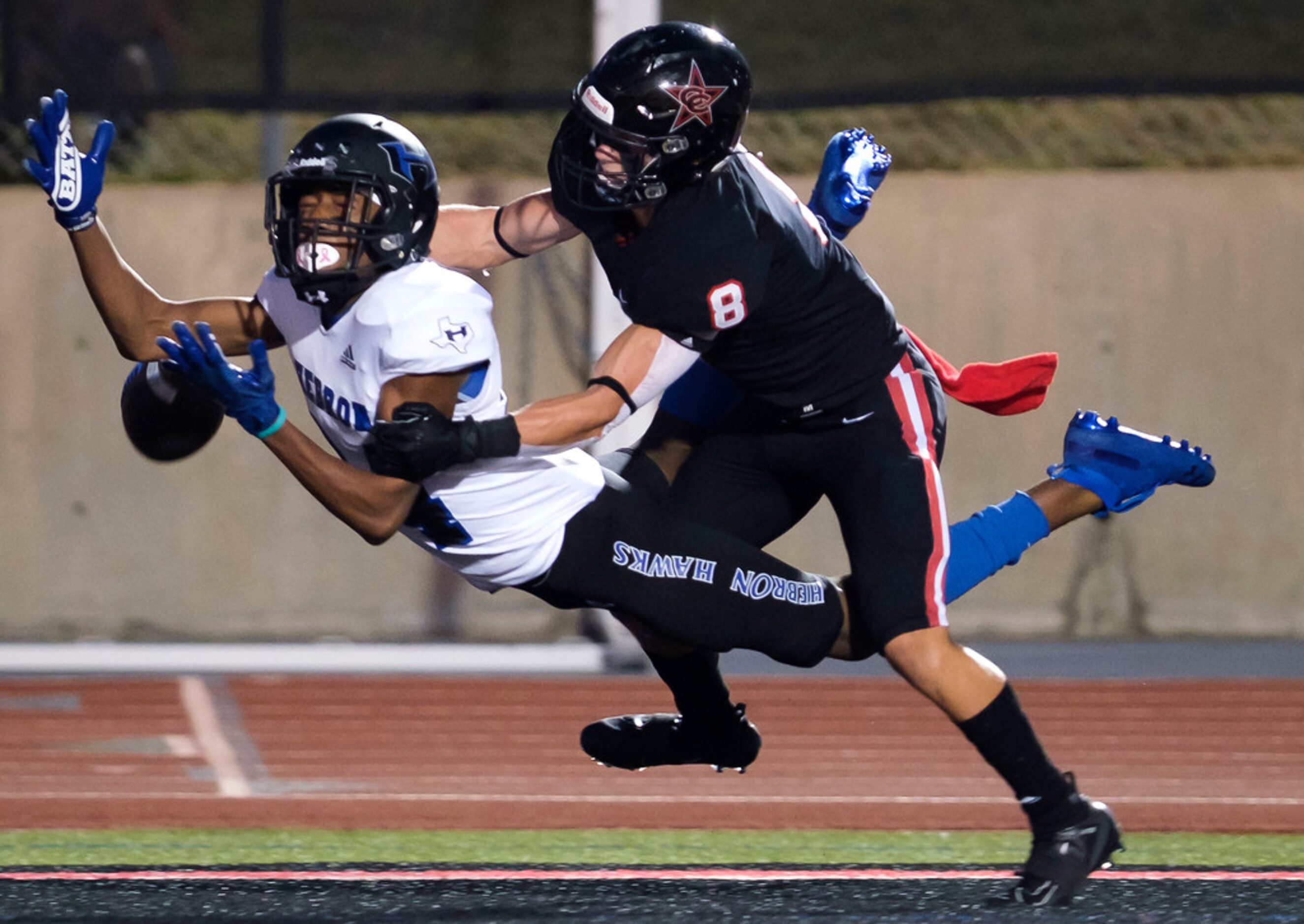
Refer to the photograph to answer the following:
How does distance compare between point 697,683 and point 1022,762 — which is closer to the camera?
point 1022,762

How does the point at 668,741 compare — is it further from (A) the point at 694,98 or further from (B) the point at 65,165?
(B) the point at 65,165

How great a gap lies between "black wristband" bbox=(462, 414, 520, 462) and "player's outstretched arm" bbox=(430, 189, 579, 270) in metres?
0.62

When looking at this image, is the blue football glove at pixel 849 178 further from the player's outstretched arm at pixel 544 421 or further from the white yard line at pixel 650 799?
the white yard line at pixel 650 799

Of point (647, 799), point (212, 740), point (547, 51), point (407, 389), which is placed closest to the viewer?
point (407, 389)

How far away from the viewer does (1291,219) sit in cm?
702

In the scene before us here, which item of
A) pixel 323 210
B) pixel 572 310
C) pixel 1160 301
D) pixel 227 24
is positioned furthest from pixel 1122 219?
pixel 323 210

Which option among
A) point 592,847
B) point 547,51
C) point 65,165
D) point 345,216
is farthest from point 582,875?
point 547,51

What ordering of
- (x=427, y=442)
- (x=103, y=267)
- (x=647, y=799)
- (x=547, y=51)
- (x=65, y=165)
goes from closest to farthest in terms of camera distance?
(x=427, y=442) < (x=65, y=165) < (x=103, y=267) < (x=647, y=799) < (x=547, y=51)

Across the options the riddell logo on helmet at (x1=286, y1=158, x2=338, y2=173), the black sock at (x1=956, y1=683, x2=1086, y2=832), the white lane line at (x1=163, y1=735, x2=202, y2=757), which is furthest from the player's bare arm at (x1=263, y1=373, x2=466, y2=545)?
the white lane line at (x1=163, y1=735, x2=202, y2=757)

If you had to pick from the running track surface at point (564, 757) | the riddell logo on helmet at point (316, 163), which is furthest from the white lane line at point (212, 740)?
the riddell logo on helmet at point (316, 163)

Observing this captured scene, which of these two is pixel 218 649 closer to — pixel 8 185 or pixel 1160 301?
pixel 8 185

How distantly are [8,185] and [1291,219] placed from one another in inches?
198

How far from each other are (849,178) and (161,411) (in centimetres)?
141

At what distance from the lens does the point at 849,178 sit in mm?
3525
